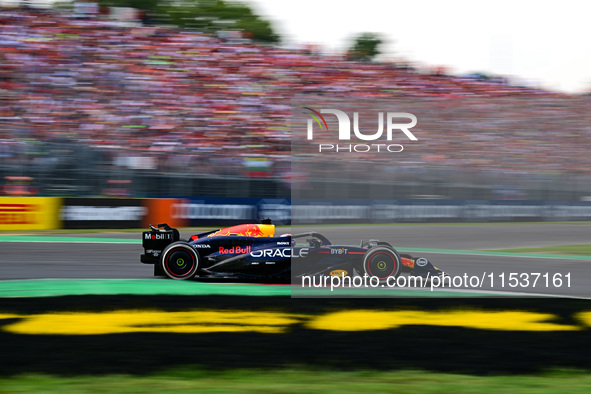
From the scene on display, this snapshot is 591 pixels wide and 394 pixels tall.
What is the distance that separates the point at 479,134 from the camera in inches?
609

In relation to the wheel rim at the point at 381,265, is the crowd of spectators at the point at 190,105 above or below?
above

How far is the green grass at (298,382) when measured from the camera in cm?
367

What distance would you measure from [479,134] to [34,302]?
11620mm

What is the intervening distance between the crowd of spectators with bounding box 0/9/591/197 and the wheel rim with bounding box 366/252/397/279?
21.0 ft

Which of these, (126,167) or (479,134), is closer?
(126,167)

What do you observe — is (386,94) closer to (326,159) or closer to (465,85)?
(465,85)

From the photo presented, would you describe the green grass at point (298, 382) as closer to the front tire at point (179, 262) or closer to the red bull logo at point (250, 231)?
the red bull logo at point (250, 231)

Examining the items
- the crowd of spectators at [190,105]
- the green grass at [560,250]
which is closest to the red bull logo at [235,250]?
the crowd of spectators at [190,105]

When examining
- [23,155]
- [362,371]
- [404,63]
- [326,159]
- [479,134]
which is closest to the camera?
[362,371]

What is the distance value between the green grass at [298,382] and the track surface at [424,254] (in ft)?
12.1

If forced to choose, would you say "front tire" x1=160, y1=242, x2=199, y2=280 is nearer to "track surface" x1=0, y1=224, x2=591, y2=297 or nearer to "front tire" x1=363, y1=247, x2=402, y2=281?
"track surface" x1=0, y1=224, x2=591, y2=297

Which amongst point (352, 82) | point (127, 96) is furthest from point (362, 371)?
point (352, 82)

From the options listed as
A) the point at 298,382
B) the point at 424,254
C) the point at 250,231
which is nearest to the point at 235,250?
the point at 250,231

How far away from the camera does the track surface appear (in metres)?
8.23
